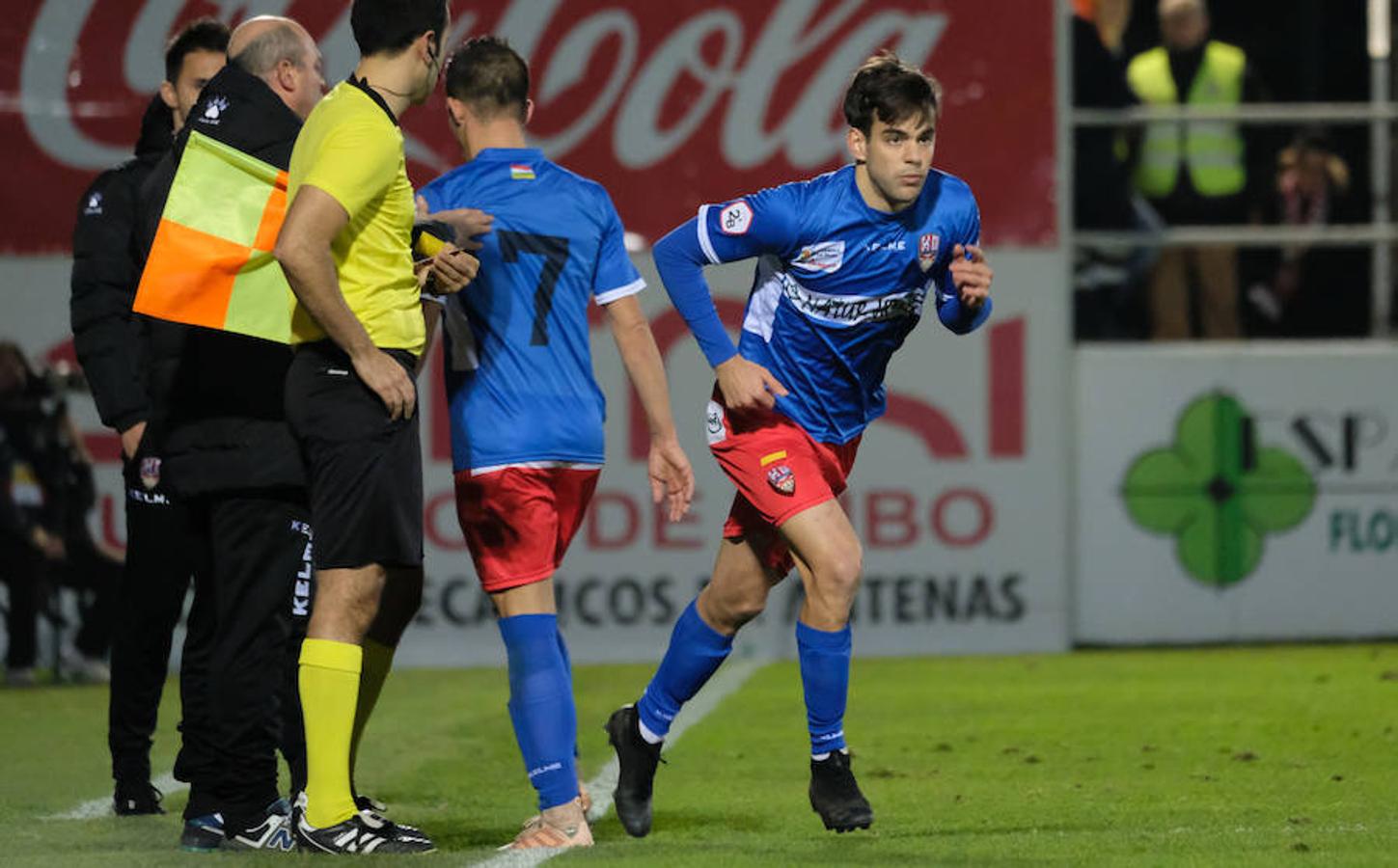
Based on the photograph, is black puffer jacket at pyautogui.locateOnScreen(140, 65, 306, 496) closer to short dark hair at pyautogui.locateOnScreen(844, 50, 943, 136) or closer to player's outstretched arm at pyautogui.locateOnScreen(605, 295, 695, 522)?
player's outstretched arm at pyautogui.locateOnScreen(605, 295, 695, 522)

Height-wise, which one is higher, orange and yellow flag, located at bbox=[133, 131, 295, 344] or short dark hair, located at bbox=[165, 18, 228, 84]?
short dark hair, located at bbox=[165, 18, 228, 84]

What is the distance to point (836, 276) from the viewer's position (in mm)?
6992

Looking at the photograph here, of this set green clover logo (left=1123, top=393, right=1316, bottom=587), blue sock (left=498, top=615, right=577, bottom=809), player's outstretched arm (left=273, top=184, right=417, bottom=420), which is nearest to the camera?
player's outstretched arm (left=273, top=184, right=417, bottom=420)

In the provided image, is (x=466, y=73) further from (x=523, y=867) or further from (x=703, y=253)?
(x=523, y=867)

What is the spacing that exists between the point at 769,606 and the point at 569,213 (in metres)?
6.28

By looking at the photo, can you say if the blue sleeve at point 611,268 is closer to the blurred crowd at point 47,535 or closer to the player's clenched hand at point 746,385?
the player's clenched hand at point 746,385

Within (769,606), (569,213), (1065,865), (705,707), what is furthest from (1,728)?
(1065,865)

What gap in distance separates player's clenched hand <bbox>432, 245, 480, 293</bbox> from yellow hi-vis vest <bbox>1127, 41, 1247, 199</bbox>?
741 cm

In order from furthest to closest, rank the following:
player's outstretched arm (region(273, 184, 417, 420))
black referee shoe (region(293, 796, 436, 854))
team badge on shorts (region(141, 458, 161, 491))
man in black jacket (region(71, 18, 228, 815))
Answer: man in black jacket (region(71, 18, 228, 815)) < team badge on shorts (region(141, 458, 161, 491)) < black referee shoe (region(293, 796, 436, 854)) < player's outstretched arm (region(273, 184, 417, 420))

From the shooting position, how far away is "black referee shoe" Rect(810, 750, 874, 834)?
654cm

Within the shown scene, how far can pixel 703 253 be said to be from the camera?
23.2 feet

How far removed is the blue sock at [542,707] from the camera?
6410mm

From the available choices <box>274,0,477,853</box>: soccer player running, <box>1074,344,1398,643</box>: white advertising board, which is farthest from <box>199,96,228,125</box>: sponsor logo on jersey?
<box>1074,344,1398,643</box>: white advertising board

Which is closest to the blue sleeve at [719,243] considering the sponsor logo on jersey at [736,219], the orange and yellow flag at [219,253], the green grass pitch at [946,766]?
the sponsor logo on jersey at [736,219]
